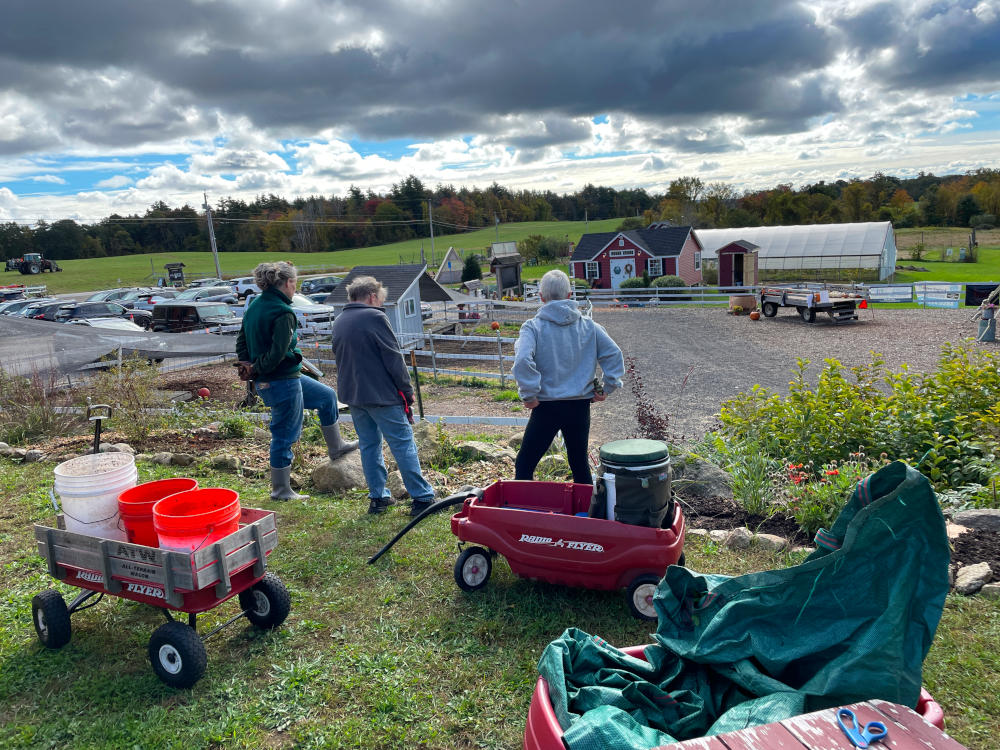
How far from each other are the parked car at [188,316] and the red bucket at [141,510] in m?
21.3

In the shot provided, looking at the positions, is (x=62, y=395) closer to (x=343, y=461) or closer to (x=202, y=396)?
(x=202, y=396)

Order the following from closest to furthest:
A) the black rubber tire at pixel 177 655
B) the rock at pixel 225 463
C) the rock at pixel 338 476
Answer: the black rubber tire at pixel 177 655
the rock at pixel 338 476
the rock at pixel 225 463

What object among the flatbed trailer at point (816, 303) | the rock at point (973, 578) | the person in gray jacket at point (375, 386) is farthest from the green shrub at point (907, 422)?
the flatbed trailer at point (816, 303)

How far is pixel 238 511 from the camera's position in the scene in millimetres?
3594

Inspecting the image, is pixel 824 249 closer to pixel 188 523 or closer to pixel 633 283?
pixel 633 283

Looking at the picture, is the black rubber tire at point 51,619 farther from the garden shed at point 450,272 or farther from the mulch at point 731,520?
the garden shed at point 450,272

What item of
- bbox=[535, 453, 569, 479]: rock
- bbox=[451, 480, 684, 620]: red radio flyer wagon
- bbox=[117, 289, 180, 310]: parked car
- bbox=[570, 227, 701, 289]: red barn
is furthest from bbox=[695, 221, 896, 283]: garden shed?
bbox=[451, 480, 684, 620]: red radio flyer wagon

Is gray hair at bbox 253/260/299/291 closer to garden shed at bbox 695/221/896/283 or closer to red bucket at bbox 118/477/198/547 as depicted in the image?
red bucket at bbox 118/477/198/547

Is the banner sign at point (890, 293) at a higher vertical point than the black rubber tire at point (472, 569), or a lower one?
lower

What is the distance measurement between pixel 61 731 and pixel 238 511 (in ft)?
3.86

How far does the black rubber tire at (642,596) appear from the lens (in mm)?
3609

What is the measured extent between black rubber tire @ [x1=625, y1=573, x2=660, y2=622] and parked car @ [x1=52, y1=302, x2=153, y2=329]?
27.5 metres

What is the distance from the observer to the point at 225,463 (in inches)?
275

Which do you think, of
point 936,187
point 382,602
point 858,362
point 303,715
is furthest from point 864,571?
point 936,187
